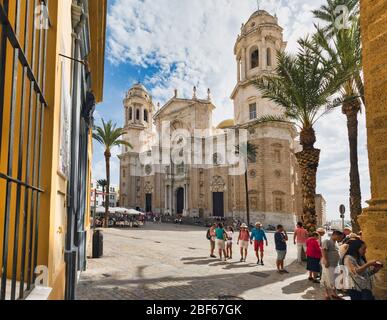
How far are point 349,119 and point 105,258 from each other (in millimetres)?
12379

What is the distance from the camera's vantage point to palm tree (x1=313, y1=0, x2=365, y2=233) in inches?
472

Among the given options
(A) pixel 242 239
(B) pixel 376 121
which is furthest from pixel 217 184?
(B) pixel 376 121

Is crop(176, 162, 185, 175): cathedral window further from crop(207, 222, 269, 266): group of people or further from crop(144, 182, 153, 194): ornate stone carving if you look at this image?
crop(207, 222, 269, 266): group of people

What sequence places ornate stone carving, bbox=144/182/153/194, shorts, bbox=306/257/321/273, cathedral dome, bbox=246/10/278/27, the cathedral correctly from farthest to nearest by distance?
1. ornate stone carving, bbox=144/182/153/194
2. cathedral dome, bbox=246/10/278/27
3. the cathedral
4. shorts, bbox=306/257/321/273

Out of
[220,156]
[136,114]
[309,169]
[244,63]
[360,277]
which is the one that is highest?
[244,63]

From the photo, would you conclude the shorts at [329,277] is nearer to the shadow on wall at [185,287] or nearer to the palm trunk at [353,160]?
the shadow on wall at [185,287]

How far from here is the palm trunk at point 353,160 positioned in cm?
1308

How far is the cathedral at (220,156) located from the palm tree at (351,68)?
13.6 metres

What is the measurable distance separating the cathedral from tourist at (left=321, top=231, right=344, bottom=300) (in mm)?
22015

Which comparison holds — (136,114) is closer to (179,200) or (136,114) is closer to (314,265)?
(179,200)

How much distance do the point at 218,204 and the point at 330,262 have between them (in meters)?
34.6

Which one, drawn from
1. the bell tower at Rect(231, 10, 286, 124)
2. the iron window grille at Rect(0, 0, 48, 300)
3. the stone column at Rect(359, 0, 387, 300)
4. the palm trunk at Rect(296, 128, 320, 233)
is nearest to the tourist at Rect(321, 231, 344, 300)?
the stone column at Rect(359, 0, 387, 300)

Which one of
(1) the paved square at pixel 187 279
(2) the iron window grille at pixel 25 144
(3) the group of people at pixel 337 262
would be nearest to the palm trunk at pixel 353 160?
(3) the group of people at pixel 337 262

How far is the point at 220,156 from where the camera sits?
4181cm
